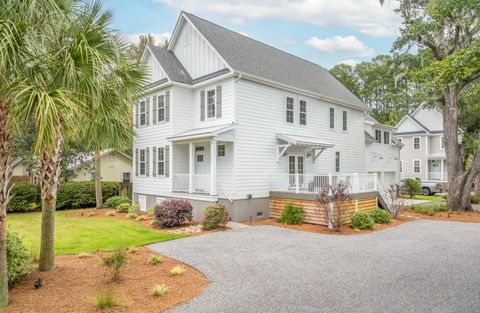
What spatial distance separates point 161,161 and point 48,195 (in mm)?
10203

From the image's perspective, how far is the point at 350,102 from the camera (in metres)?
Answer: 20.2

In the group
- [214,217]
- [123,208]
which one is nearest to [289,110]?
[214,217]

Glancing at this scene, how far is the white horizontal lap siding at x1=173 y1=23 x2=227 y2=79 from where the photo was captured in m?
15.2

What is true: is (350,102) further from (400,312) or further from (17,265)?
(17,265)

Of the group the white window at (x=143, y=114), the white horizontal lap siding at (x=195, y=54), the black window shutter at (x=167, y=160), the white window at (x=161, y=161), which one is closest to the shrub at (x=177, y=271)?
the black window shutter at (x=167, y=160)

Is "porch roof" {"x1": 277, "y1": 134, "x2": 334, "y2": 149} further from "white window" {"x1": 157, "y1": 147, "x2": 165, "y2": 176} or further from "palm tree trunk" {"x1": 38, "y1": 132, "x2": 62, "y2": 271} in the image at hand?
"palm tree trunk" {"x1": 38, "y1": 132, "x2": 62, "y2": 271}

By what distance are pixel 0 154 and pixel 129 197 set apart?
16.6 metres

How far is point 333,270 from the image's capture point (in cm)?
729

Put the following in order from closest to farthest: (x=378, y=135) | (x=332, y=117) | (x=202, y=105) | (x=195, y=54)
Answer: (x=202, y=105) → (x=195, y=54) → (x=332, y=117) → (x=378, y=135)

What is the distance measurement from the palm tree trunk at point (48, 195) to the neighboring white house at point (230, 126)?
660cm

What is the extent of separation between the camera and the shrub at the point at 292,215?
43.3 feet

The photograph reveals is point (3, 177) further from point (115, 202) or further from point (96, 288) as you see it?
point (115, 202)

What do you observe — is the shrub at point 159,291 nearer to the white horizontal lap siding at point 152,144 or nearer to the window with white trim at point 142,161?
the white horizontal lap siding at point 152,144

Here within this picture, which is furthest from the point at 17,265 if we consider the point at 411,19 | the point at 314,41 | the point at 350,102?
the point at 314,41
